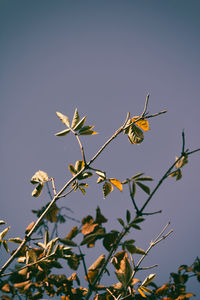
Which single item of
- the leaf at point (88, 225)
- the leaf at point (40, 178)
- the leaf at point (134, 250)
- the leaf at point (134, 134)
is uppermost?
the leaf at point (134, 134)

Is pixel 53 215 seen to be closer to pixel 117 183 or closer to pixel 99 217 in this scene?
pixel 99 217

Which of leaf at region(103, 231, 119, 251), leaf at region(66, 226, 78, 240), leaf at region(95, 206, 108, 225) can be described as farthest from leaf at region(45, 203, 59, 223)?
leaf at region(103, 231, 119, 251)

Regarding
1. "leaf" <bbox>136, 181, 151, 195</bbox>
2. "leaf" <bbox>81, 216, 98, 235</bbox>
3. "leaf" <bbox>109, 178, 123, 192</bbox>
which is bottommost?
"leaf" <bbox>81, 216, 98, 235</bbox>

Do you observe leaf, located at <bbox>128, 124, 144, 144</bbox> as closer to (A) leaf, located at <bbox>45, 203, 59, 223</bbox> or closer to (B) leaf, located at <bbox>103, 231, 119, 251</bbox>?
(B) leaf, located at <bbox>103, 231, 119, 251</bbox>

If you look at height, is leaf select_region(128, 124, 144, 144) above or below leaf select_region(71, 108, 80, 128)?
below

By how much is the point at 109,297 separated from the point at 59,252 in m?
0.44

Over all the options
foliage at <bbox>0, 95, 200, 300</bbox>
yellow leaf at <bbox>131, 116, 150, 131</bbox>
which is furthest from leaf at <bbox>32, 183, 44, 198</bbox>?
yellow leaf at <bbox>131, 116, 150, 131</bbox>

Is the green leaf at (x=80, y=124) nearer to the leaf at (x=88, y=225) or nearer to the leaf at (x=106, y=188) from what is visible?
the leaf at (x=106, y=188)

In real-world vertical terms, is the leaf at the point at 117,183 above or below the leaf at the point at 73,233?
above

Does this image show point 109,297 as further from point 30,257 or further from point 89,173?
point 89,173

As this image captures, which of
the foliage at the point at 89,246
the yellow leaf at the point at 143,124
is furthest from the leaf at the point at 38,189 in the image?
the yellow leaf at the point at 143,124

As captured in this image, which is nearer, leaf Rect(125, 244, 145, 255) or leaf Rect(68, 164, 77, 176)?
leaf Rect(125, 244, 145, 255)

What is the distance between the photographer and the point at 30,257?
1.03m

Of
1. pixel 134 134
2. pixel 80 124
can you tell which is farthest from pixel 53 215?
pixel 134 134
